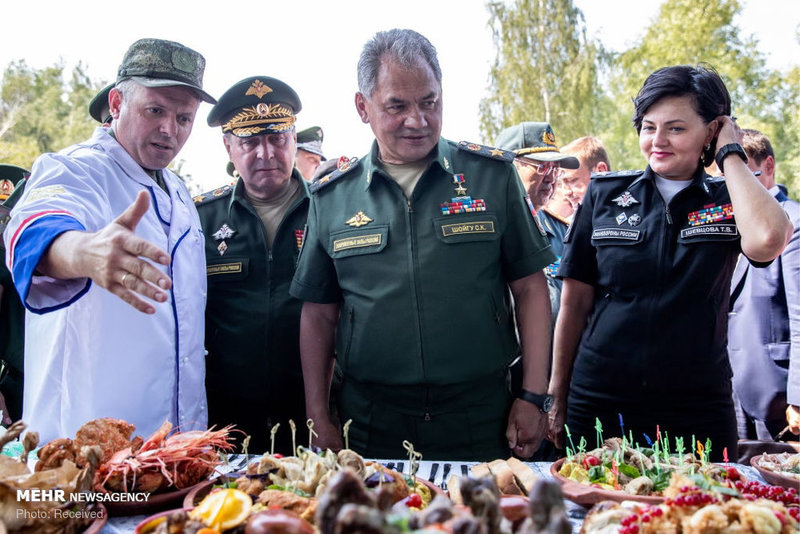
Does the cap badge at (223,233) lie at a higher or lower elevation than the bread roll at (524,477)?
higher

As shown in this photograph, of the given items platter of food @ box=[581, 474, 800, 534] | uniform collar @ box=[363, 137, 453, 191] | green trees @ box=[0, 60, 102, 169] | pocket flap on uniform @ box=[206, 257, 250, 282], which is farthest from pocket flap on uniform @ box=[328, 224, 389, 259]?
green trees @ box=[0, 60, 102, 169]

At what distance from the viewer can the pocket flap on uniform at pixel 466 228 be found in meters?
2.76

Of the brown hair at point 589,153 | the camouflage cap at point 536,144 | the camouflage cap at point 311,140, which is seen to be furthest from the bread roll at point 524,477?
the camouflage cap at point 311,140

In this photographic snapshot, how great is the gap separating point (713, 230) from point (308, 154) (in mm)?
4111

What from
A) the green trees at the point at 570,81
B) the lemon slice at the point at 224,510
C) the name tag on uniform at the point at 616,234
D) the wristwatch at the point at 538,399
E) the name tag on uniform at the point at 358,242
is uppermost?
the green trees at the point at 570,81

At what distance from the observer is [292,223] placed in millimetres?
3410

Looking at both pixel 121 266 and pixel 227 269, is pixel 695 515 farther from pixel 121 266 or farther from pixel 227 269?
pixel 227 269

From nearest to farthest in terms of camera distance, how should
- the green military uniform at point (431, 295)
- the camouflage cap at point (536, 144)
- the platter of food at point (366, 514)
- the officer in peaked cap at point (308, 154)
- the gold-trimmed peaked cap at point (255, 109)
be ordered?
the platter of food at point (366, 514)
the green military uniform at point (431, 295)
the gold-trimmed peaked cap at point (255, 109)
the camouflage cap at point (536, 144)
the officer in peaked cap at point (308, 154)

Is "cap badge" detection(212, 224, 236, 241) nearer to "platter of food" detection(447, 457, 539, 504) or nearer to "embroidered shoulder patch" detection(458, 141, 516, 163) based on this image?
"embroidered shoulder patch" detection(458, 141, 516, 163)

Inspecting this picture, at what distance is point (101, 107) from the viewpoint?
3.38m

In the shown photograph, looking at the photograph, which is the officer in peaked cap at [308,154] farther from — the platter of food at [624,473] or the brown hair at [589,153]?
the platter of food at [624,473]

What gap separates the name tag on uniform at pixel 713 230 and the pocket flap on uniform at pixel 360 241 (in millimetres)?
1303

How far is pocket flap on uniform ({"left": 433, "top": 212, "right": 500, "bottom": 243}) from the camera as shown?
109 inches

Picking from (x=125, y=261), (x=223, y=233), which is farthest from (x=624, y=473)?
(x=223, y=233)
